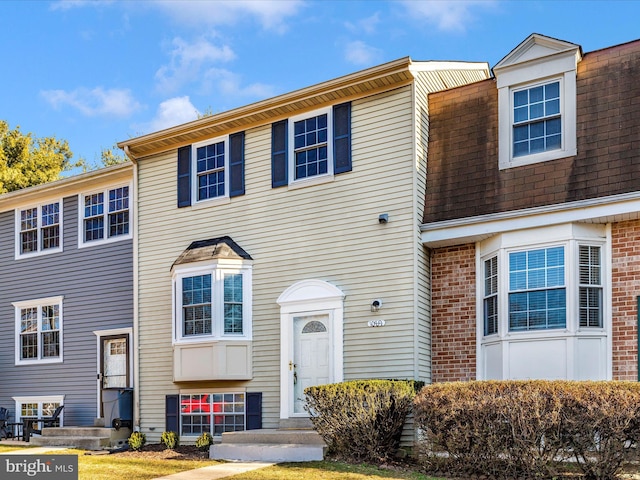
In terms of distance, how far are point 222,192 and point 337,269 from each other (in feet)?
10.6

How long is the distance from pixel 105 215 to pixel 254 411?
6178 millimetres

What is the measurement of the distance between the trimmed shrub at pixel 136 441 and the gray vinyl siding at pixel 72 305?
6.71 ft

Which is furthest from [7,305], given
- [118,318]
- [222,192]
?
[222,192]

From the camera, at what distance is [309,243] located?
13320mm

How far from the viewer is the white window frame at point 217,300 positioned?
1364 cm

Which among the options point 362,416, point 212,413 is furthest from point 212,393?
point 362,416

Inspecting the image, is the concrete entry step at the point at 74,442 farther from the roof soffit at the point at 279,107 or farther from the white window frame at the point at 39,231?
the roof soffit at the point at 279,107

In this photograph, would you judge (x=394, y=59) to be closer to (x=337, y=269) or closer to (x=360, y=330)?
(x=337, y=269)

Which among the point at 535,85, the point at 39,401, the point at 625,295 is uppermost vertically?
the point at 535,85

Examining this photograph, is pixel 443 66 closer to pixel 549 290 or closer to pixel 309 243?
pixel 309 243

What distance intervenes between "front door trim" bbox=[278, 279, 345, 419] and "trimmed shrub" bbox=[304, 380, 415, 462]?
153 centimetres

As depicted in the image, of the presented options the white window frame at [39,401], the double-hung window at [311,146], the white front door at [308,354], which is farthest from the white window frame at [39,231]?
the white front door at [308,354]

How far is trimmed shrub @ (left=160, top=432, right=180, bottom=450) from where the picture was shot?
1415 cm

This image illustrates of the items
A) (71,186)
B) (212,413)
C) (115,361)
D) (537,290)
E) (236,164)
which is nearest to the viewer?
(537,290)
